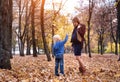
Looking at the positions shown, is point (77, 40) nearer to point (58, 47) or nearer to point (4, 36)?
point (58, 47)

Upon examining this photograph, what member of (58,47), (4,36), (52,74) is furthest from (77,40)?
(4,36)

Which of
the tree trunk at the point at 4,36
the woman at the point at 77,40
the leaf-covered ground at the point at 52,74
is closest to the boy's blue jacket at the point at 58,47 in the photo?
the woman at the point at 77,40

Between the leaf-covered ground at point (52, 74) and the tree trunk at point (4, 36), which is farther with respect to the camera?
the tree trunk at point (4, 36)

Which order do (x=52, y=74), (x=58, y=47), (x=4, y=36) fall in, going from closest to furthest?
(x=58, y=47), (x=52, y=74), (x=4, y=36)

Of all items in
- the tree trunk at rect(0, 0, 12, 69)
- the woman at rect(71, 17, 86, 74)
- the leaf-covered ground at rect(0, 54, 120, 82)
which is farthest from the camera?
the tree trunk at rect(0, 0, 12, 69)

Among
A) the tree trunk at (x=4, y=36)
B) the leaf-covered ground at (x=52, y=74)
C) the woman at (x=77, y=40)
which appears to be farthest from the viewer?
the tree trunk at (x=4, y=36)

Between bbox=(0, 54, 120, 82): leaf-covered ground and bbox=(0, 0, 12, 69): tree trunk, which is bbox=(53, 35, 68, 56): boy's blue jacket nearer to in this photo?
bbox=(0, 54, 120, 82): leaf-covered ground

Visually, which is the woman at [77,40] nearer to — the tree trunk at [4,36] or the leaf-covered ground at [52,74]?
the leaf-covered ground at [52,74]

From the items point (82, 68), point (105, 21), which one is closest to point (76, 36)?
point (82, 68)

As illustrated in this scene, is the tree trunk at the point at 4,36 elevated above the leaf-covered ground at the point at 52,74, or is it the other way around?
the tree trunk at the point at 4,36

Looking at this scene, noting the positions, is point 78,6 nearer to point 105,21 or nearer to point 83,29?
point 105,21

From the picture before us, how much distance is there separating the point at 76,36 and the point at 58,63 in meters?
1.32

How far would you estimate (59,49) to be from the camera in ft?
35.5

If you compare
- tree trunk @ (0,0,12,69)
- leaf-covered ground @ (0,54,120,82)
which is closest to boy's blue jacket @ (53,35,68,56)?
leaf-covered ground @ (0,54,120,82)
